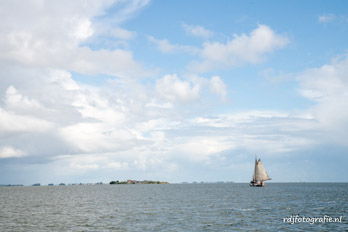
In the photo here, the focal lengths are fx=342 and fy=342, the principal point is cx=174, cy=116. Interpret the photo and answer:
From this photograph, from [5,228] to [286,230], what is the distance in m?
39.3

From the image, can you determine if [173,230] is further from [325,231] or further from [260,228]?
[325,231]

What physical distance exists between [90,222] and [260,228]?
25.9 m

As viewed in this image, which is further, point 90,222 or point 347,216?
Result: point 347,216

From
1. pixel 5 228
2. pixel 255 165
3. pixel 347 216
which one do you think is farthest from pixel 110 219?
pixel 255 165

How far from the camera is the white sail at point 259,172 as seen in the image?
191m

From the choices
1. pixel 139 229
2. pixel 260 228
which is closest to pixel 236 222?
pixel 260 228

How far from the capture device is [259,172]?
194 m

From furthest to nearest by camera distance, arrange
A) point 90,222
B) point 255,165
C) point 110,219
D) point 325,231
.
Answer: point 255,165, point 110,219, point 90,222, point 325,231

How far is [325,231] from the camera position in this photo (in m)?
44.5

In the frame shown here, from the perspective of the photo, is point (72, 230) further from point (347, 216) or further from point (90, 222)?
point (347, 216)

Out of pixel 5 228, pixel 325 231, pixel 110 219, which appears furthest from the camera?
pixel 110 219

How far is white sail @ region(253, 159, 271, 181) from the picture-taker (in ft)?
625

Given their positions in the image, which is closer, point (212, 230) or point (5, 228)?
point (212, 230)

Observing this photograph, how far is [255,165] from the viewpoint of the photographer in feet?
629
